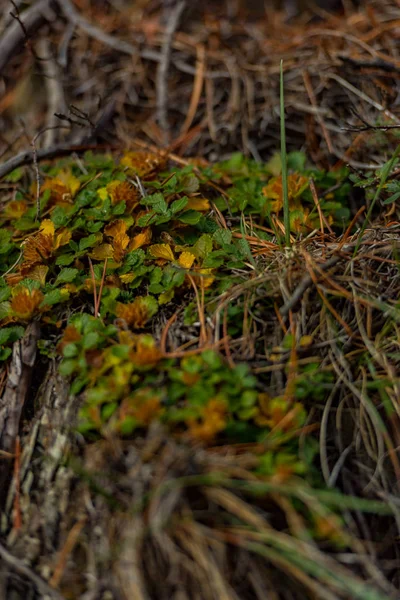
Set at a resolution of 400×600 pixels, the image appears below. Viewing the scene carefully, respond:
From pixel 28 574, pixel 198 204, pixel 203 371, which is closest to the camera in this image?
pixel 28 574

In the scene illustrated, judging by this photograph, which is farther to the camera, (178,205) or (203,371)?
(178,205)

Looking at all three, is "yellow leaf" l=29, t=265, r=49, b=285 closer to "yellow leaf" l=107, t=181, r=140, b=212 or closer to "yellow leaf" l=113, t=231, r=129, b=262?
"yellow leaf" l=113, t=231, r=129, b=262

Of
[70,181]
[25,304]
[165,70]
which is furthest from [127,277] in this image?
[165,70]

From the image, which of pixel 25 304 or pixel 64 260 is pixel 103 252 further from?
pixel 25 304

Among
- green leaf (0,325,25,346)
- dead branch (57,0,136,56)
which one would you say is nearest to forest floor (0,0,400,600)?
green leaf (0,325,25,346)

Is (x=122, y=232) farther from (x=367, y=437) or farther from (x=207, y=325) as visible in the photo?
(x=367, y=437)
